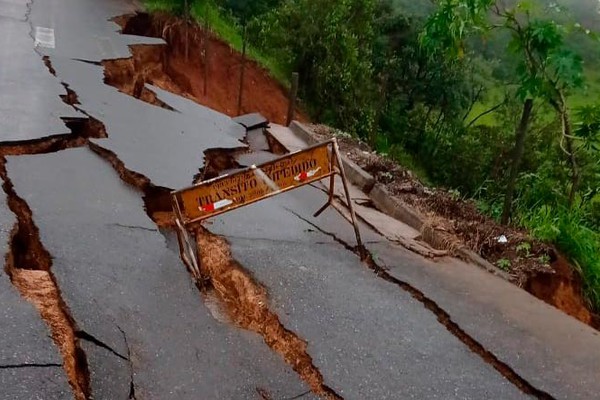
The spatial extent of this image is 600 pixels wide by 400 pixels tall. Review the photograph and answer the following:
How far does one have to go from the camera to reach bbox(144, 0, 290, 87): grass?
45.7 feet

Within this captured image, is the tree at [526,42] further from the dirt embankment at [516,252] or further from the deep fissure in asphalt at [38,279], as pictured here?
the deep fissure in asphalt at [38,279]

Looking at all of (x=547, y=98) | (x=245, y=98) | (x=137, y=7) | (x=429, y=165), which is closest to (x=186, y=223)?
(x=547, y=98)

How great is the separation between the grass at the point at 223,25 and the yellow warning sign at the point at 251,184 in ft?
32.2

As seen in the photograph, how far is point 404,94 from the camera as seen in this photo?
18.8 metres

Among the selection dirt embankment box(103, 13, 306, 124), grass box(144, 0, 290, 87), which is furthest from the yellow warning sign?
grass box(144, 0, 290, 87)

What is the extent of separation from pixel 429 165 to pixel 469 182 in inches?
76.4

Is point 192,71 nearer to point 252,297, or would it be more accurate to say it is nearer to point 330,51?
point 330,51

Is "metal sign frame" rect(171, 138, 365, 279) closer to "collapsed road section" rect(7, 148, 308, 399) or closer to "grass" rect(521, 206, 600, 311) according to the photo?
"collapsed road section" rect(7, 148, 308, 399)

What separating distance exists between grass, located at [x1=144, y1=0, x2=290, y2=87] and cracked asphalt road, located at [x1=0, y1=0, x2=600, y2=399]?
286 inches

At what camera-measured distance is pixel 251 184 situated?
4840mm

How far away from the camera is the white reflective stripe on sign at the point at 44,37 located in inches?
388

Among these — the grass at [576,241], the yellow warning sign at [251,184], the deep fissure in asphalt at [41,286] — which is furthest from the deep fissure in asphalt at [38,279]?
the grass at [576,241]

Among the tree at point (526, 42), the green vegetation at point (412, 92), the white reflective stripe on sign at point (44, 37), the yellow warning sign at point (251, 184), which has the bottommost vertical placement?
the green vegetation at point (412, 92)

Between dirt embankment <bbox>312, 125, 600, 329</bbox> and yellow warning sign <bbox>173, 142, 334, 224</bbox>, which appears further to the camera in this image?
dirt embankment <bbox>312, 125, 600, 329</bbox>
